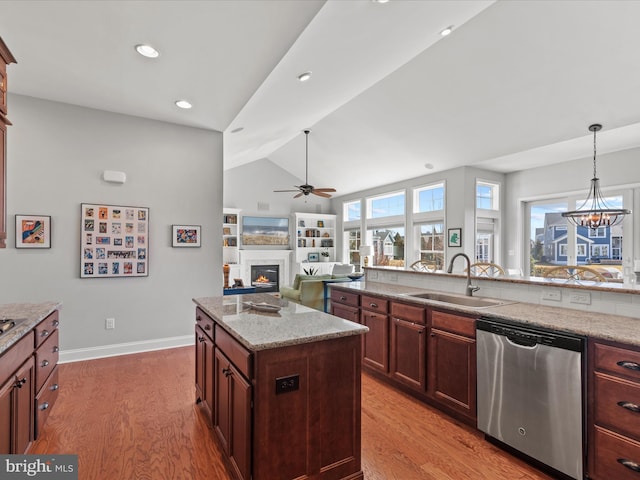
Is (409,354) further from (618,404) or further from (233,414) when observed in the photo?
(233,414)

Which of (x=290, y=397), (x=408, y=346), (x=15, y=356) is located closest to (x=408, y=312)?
(x=408, y=346)

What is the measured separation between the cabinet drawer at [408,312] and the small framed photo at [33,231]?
377 cm

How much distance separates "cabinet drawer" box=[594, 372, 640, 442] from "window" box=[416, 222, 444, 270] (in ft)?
17.9

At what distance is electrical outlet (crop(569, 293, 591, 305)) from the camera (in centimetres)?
229

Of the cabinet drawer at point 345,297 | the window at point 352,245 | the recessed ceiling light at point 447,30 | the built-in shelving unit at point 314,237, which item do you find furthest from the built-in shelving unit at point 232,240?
the recessed ceiling light at point 447,30

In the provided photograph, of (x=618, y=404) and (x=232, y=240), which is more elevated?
(x=232, y=240)

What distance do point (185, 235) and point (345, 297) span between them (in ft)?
7.44

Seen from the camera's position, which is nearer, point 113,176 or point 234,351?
point 234,351

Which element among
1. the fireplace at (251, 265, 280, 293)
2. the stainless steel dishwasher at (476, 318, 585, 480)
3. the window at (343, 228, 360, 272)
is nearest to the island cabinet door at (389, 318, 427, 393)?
the stainless steel dishwasher at (476, 318, 585, 480)

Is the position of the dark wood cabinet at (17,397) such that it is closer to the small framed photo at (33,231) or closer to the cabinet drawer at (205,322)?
the cabinet drawer at (205,322)

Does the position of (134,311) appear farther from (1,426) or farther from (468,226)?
(468,226)

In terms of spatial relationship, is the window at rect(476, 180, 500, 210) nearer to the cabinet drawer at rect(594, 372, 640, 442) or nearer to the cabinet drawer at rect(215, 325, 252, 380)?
the cabinet drawer at rect(594, 372, 640, 442)

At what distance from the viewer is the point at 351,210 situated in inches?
400

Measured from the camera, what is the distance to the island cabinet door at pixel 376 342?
3.12 metres
